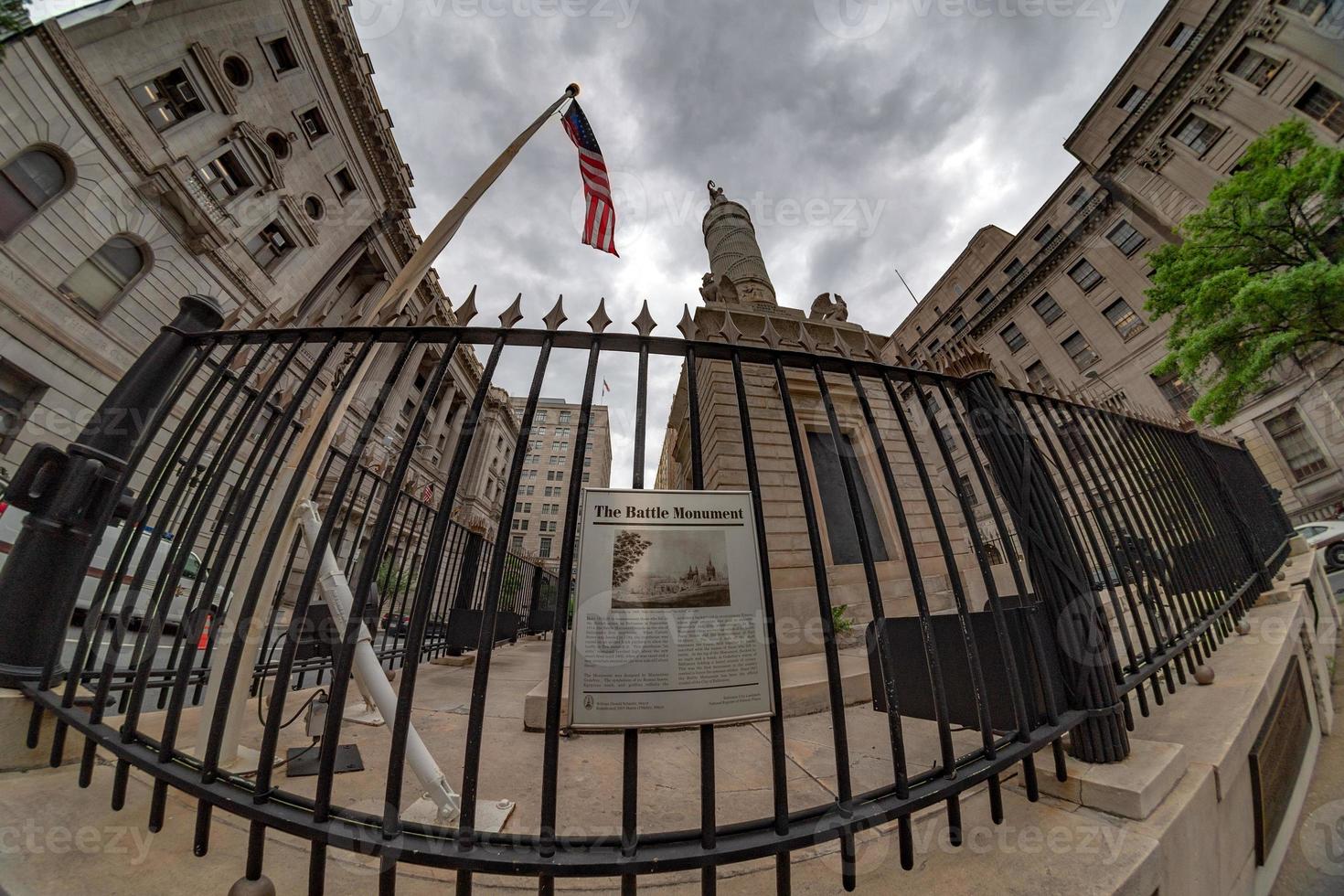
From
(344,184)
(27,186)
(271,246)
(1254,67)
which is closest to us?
(27,186)

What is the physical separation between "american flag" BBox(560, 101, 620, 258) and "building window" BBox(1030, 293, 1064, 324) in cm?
2907

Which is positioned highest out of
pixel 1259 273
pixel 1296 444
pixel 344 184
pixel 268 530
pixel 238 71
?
pixel 344 184

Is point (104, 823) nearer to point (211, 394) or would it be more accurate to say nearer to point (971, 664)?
point (211, 394)

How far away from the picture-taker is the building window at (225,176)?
48.2 feet

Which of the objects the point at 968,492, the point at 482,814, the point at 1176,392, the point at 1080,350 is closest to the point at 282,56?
the point at 482,814

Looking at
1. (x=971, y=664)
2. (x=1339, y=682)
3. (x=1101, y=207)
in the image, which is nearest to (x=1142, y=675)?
(x=971, y=664)

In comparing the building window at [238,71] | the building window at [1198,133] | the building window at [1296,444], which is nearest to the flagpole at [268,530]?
the building window at [238,71]

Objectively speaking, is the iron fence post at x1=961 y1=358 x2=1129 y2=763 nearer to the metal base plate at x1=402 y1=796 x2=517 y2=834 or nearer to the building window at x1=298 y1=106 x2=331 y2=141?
the metal base plate at x1=402 y1=796 x2=517 y2=834

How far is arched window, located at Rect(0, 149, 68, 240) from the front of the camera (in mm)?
9945

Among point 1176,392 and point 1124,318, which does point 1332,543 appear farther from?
point 1124,318

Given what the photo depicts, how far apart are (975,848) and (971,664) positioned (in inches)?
22.8

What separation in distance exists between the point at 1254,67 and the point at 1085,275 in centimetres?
869

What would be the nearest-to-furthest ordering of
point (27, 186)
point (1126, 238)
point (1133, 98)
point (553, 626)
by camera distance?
1. point (553, 626)
2. point (27, 186)
3. point (1126, 238)
4. point (1133, 98)

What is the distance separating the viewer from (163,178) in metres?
12.6
